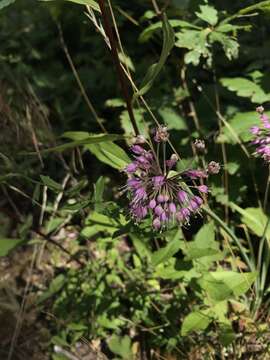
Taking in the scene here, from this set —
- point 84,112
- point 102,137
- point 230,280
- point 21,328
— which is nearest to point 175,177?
point 102,137

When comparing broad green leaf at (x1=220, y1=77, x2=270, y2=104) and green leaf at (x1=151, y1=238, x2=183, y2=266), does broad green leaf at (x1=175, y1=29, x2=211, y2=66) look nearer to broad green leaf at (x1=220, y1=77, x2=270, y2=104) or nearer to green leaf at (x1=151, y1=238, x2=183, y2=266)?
broad green leaf at (x1=220, y1=77, x2=270, y2=104)

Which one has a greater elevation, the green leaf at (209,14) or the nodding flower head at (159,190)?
the green leaf at (209,14)

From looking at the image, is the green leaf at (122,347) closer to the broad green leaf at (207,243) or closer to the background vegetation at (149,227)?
the background vegetation at (149,227)

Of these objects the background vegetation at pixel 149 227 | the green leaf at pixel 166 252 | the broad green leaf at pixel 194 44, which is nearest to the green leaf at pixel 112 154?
the background vegetation at pixel 149 227

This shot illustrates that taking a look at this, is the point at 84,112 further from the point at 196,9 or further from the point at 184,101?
the point at 196,9

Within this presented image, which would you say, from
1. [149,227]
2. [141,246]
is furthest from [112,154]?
[141,246]

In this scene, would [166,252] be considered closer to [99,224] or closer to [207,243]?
[207,243]
